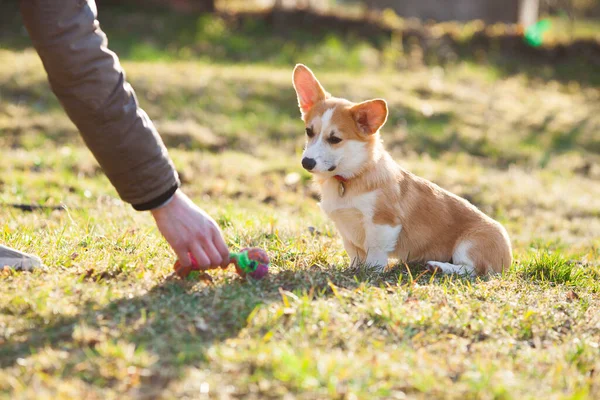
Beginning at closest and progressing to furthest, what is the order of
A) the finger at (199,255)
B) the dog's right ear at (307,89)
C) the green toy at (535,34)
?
the finger at (199,255)
the dog's right ear at (307,89)
the green toy at (535,34)

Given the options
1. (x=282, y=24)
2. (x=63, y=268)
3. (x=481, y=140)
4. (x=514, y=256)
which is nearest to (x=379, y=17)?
(x=282, y=24)

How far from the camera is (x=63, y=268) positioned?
11.0 feet

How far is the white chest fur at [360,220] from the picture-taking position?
12.9 ft

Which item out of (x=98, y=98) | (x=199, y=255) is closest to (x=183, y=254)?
(x=199, y=255)

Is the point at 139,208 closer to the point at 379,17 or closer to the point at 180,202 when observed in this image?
the point at 180,202

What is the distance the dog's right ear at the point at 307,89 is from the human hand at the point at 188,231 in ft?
5.38

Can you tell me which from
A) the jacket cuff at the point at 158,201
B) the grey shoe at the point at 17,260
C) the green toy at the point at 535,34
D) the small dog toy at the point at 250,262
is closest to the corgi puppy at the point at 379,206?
the small dog toy at the point at 250,262

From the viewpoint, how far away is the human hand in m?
2.77

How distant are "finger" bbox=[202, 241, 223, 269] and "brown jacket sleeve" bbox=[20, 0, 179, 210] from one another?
280 mm

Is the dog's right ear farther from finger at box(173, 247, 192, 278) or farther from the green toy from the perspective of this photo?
the green toy

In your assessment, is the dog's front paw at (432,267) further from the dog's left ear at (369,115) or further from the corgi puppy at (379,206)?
the dog's left ear at (369,115)

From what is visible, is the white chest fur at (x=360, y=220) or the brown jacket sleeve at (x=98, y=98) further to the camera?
the white chest fur at (x=360, y=220)

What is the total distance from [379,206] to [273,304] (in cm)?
117

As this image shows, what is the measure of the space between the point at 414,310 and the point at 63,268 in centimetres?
169
